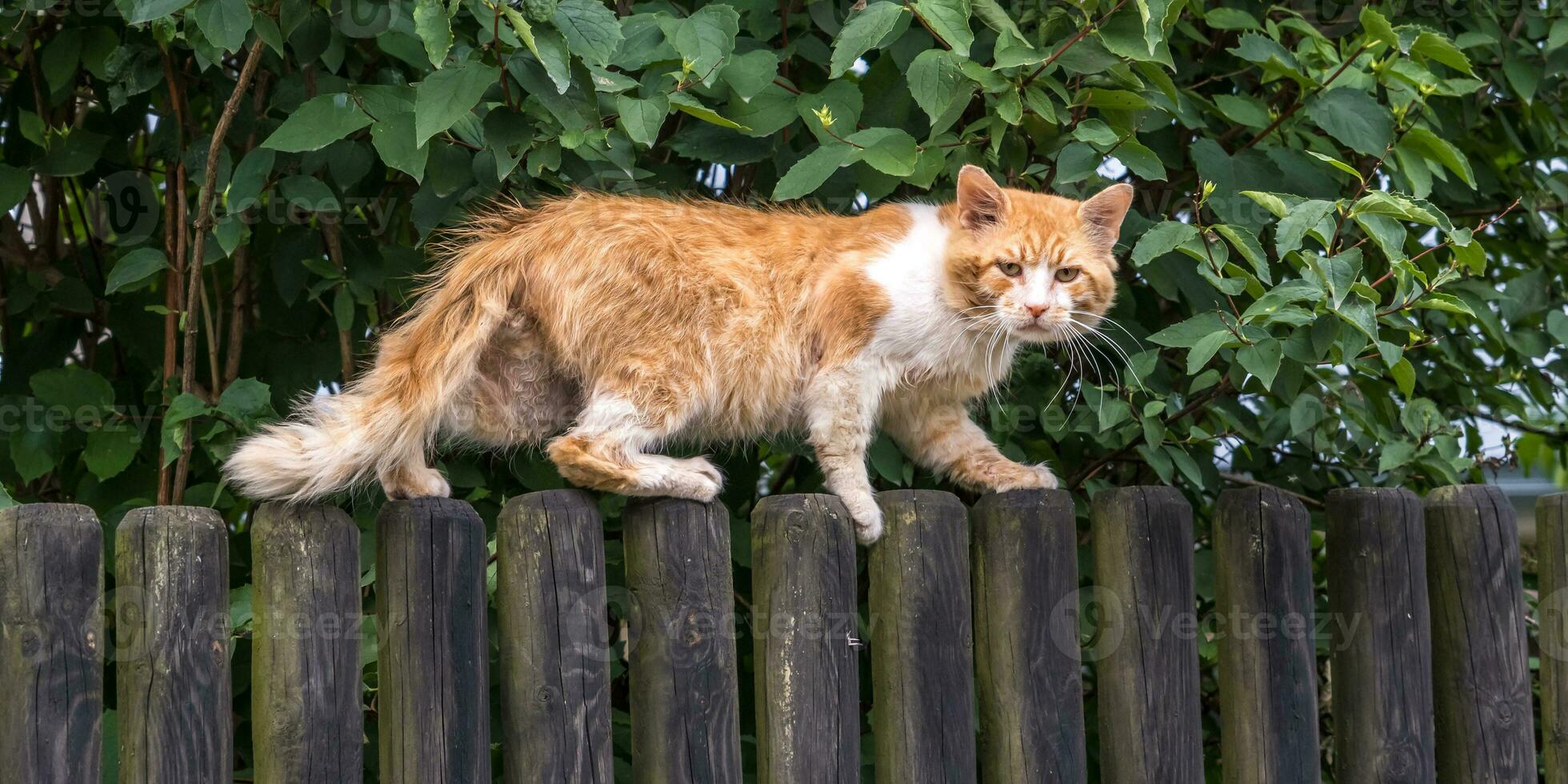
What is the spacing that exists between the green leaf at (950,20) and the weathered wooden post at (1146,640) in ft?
3.23

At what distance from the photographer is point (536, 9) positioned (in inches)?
97.8

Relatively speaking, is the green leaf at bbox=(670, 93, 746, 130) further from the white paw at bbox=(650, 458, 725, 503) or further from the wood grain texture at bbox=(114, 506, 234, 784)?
the wood grain texture at bbox=(114, 506, 234, 784)

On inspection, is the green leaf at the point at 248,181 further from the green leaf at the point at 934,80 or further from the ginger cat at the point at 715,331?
the green leaf at the point at 934,80

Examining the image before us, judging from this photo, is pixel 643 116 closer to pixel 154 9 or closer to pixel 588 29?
pixel 588 29

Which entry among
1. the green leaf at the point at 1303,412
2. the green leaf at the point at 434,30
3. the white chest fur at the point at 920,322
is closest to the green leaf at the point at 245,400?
the green leaf at the point at 434,30

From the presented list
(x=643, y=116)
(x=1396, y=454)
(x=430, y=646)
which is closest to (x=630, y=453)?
(x=430, y=646)

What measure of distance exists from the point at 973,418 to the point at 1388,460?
108 cm

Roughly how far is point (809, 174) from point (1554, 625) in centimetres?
197

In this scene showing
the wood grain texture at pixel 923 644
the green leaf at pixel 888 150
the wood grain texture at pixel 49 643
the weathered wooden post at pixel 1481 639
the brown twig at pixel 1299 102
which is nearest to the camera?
the wood grain texture at pixel 49 643

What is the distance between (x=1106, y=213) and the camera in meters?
3.16

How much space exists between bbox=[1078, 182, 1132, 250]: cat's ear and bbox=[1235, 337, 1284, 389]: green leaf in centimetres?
49

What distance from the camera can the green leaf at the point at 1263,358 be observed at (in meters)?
2.75

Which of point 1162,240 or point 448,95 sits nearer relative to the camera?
point 448,95

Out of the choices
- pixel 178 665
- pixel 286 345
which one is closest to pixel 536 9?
pixel 178 665
